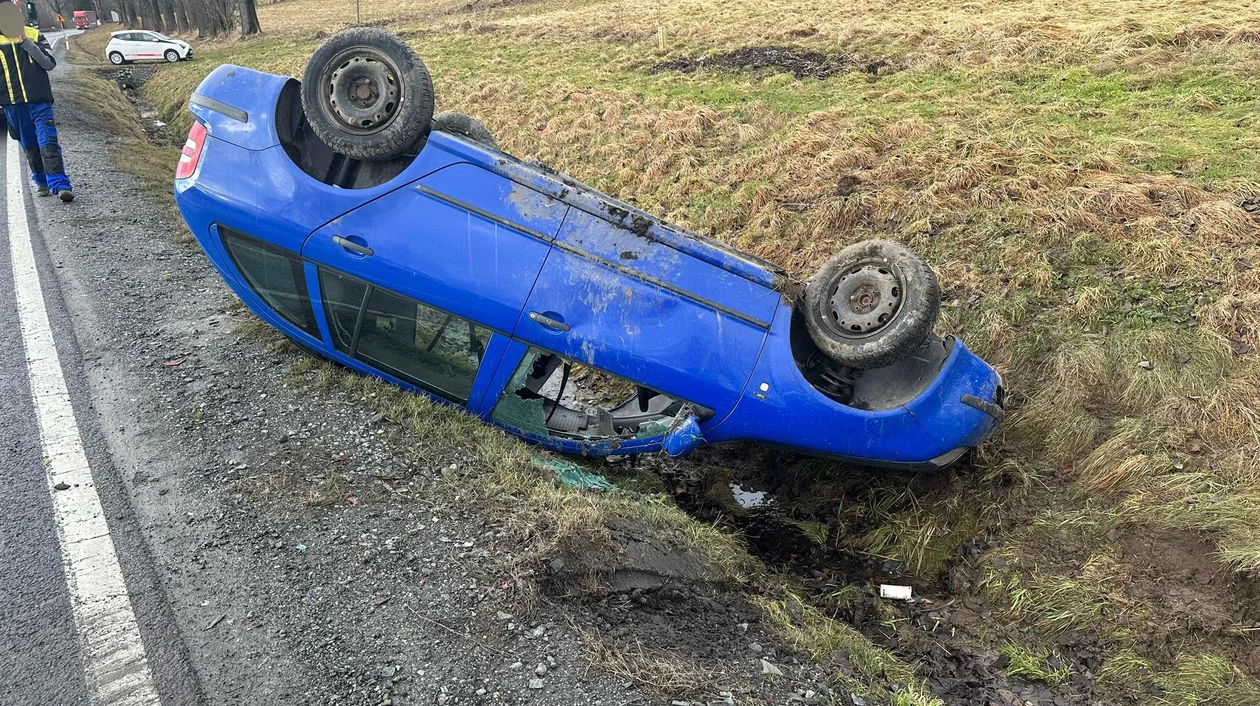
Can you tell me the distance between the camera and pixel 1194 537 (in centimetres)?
450

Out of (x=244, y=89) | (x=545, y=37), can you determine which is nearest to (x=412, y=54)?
(x=244, y=89)

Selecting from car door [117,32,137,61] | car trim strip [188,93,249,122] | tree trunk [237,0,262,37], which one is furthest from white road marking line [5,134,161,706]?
tree trunk [237,0,262,37]

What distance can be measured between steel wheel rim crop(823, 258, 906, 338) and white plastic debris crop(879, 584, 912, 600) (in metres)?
1.64

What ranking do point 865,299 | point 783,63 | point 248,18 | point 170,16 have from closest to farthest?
point 865,299 → point 783,63 → point 248,18 → point 170,16

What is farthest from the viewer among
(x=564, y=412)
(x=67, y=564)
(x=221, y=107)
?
(x=564, y=412)

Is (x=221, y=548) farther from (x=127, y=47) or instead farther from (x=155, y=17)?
(x=155, y=17)

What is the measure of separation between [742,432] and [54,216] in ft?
24.3

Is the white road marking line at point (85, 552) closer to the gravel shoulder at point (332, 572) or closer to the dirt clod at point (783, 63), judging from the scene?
the gravel shoulder at point (332, 572)

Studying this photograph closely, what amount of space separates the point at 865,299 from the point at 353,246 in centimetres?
323

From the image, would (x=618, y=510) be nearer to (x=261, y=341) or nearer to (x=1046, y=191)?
(x=261, y=341)

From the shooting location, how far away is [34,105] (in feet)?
26.7

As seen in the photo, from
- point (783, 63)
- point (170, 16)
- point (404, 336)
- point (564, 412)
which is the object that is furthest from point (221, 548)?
point (170, 16)

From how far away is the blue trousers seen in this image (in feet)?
26.7

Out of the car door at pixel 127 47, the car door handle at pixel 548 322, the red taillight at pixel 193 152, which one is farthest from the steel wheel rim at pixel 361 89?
the car door at pixel 127 47
